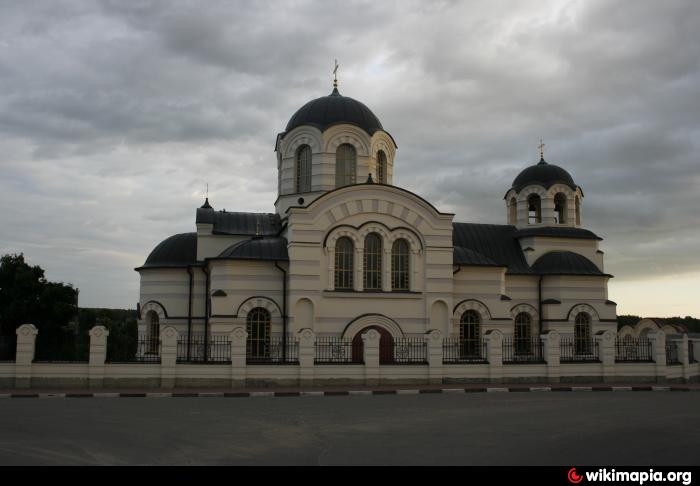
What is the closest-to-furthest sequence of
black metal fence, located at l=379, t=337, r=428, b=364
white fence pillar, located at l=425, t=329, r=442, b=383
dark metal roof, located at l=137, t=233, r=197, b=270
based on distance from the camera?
white fence pillar, located at l=425, t=329, r=442, b=383 < black metal fence, located at l=379, t=337, r=428, b=364 < dark metal roof, located at l=137, t=233, r=197, b=270

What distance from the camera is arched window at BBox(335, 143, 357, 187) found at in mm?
30172

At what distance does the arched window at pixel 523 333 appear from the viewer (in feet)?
99.9

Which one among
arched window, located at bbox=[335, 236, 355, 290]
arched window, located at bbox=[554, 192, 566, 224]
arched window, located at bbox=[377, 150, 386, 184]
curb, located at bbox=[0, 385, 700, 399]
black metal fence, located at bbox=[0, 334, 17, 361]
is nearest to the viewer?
curb, located at bbox=[0, 385, 700, 399]

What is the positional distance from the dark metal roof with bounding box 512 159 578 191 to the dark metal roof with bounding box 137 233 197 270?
16.6 m

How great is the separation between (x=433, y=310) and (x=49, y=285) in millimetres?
23661

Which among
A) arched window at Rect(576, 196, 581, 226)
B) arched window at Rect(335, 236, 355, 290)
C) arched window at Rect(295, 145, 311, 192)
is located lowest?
arched window at Rect(335, 236, 355, 290)

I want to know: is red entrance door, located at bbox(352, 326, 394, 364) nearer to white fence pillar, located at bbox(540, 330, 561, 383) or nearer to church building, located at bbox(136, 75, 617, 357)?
church building, located at bbox(136, 75, 617, 357)

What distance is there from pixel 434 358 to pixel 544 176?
15048 mm

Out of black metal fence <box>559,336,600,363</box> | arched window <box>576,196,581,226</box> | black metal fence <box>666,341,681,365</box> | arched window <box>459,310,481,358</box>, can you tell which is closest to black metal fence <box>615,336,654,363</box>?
black metal fence <box>666,341,681,365</box>

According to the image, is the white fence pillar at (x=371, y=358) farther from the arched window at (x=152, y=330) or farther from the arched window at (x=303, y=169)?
the arched window at (x=152, y=330)

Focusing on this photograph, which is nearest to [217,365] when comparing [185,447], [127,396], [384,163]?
[127,396]

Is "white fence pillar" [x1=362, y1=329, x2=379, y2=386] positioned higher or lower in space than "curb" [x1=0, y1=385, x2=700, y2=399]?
higher

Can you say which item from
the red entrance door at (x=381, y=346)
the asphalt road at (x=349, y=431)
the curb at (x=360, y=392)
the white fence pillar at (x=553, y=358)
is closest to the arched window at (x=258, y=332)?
the red entrance door at (x=381, y=346)

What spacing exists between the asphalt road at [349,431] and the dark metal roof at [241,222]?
1358 cm
